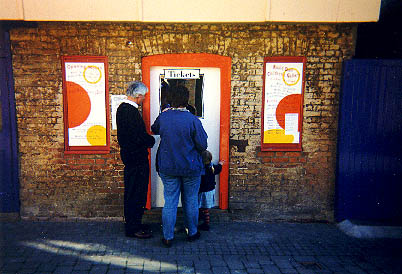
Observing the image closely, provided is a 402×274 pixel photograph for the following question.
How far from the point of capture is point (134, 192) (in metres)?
4.40

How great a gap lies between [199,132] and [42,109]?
2.55 metres

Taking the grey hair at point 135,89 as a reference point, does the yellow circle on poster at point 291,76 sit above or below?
above

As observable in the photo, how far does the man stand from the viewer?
418cm

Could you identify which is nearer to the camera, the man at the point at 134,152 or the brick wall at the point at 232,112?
the man at the point at 134,152

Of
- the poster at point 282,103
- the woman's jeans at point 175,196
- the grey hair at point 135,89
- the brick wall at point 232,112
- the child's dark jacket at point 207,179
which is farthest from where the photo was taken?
the poster at point 282,103

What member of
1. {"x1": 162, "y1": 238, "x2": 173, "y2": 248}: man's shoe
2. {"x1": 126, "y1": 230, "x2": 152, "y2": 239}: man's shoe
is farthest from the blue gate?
{"x1": 126, "y1": 230, "x2": 152, "y2": 239}: man's shoe

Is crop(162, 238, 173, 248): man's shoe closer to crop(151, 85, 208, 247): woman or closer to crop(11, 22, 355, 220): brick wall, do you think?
crop(151, 85, 208, 247): woman

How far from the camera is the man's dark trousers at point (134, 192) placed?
4.35 meters

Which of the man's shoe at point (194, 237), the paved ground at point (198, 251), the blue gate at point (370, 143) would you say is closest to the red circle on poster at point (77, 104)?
the paved ground at point (198, 251)

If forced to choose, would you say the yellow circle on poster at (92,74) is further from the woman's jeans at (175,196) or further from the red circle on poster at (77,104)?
the woman's jeans at (175,196)

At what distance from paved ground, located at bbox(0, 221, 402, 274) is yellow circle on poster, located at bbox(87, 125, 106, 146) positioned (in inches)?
49.6

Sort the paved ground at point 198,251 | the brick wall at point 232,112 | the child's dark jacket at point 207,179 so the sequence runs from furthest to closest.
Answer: the brick wall at point 232,112 < the child's dark jacket at point 207,179 < the paved ground at point 198,251

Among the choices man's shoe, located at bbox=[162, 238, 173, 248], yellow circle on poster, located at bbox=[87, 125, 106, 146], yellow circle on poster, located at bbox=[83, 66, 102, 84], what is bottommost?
man's shoe, located at bbox=[162, 238, 173, 248]

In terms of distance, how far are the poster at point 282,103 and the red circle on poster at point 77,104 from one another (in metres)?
2.75
